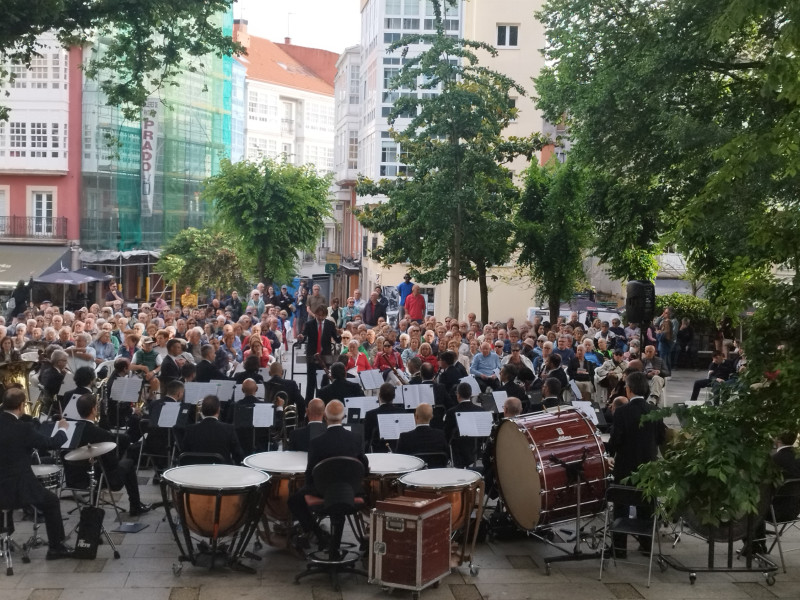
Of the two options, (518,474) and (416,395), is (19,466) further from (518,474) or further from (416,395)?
(416,395)

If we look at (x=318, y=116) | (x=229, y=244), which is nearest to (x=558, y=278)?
(x=229, y=244)

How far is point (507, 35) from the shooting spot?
44.2 m

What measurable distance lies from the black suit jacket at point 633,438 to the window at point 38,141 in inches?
1571

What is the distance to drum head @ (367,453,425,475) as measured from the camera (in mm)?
10883

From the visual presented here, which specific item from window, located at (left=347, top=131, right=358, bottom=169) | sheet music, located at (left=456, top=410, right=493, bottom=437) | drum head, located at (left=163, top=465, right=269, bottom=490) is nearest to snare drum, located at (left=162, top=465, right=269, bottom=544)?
drum head, located at (left=163, top=465, right=269, bottom=490)

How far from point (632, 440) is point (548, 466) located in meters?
1.18

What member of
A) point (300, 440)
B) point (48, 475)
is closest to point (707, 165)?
point (300, 440)

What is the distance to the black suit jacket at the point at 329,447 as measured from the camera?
1034 cm

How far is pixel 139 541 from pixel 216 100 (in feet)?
163

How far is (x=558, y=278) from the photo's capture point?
31203mm

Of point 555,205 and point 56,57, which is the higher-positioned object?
point 56,57

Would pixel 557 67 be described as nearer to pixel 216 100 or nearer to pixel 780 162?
pixel 780 162

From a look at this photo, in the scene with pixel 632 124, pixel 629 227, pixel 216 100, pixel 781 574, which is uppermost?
pixel 216 100

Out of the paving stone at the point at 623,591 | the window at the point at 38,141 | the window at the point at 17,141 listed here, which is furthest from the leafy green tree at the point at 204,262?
the paving stone at the point at 623,591
